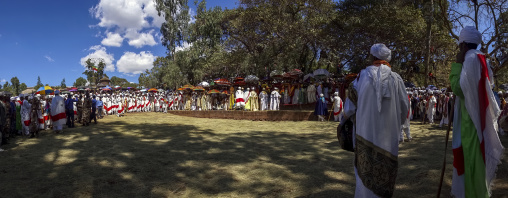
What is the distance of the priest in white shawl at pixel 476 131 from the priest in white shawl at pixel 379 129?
52cm

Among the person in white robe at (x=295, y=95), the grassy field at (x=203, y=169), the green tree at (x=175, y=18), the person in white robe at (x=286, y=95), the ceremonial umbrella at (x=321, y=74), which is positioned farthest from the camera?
the green tree at (x=175, y=18)

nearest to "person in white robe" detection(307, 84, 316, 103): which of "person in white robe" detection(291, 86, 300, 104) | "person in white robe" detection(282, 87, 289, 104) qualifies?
"person in white robe" detection(291, 86, 300, 104)

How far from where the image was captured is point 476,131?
2.36 metres

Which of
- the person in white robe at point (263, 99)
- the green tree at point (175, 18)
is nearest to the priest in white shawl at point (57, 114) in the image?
the person in white robe at point (263, 99)

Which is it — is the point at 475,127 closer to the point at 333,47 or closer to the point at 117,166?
the point at 117,166

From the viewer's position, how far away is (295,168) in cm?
468

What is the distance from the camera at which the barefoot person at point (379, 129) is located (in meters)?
2.42

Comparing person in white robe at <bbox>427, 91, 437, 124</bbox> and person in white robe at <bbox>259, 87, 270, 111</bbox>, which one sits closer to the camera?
person in white robe at <bbox>427, 91, 437, 124</bbox>

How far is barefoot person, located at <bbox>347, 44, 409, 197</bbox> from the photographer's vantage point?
2418 mm

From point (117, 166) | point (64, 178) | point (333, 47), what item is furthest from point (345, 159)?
point (333, 47)

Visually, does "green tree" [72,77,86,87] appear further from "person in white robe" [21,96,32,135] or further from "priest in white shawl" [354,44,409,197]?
"priest in white shawl" [354,44,409,197]

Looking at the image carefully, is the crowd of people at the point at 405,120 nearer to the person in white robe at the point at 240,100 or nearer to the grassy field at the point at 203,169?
the grassy field at the point at 203,169

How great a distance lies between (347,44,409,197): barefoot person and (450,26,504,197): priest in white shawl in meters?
0.52

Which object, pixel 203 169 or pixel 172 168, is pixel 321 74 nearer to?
pixel 203 169
